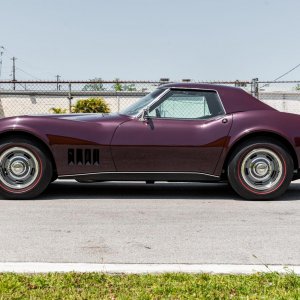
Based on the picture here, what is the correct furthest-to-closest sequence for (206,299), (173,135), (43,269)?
(173,135) < (43,269) < (206,299)

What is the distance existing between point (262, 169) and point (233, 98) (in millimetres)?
914

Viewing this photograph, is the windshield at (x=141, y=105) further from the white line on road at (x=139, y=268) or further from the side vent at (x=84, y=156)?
the white line on road at (x=139, y=268)

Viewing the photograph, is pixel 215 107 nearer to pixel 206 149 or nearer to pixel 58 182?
pixel 206 149

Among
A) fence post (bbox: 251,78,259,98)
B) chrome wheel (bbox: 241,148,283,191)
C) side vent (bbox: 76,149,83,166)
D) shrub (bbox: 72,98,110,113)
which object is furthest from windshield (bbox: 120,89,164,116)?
shrub (bbox: 72,98,110,113)

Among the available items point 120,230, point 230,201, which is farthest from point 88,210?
point 230,201

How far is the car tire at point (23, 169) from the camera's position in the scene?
18.4 feet

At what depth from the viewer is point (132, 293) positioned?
2.74m

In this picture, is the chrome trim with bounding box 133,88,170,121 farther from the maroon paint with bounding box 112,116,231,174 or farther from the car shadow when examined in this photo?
the car shadow

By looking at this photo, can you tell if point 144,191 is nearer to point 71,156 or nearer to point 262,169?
point 71,156

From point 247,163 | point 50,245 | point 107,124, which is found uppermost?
point 107,124

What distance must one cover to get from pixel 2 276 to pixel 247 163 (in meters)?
3.48

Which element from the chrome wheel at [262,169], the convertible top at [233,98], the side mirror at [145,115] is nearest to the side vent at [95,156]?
the side mirror at [145,115]

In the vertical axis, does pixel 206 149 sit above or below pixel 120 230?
above

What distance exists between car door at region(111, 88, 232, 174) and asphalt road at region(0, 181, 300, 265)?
44cm
